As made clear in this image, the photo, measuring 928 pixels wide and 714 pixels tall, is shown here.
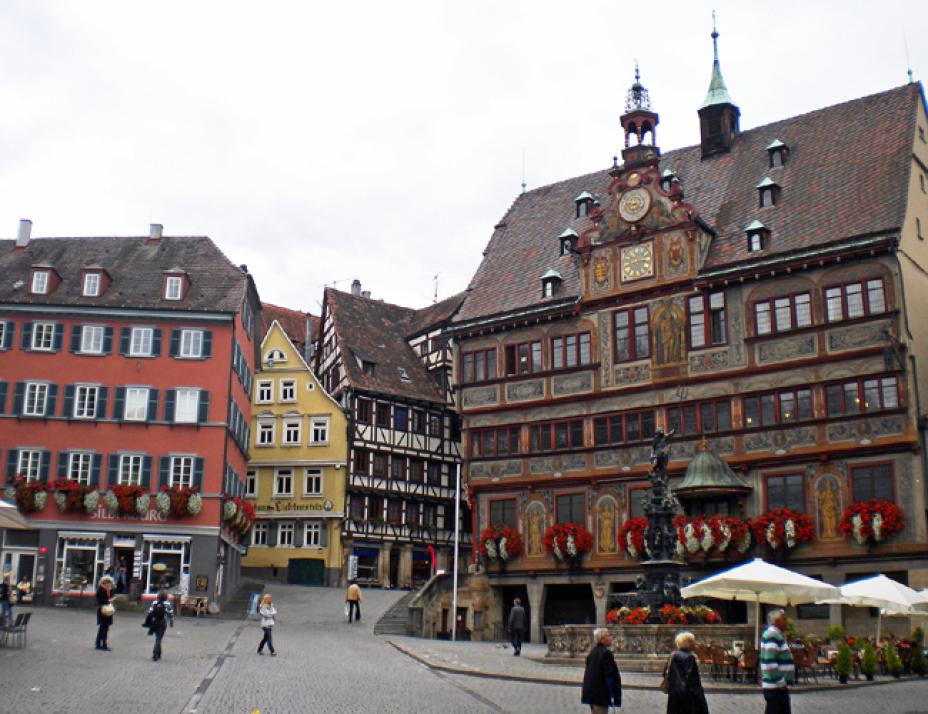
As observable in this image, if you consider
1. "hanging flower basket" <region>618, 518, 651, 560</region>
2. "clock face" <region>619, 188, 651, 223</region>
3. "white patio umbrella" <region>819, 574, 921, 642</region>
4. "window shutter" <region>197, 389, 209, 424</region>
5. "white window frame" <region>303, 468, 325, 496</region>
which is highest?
"clock face" <region>619, 188, 651, 223</region>

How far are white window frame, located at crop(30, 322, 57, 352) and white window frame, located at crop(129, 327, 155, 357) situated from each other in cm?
293

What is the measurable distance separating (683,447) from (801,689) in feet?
61.0

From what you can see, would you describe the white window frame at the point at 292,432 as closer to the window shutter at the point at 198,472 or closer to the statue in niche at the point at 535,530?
the window shutter at the point at 198,472

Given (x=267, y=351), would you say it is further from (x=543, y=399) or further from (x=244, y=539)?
(x=543, y=399)

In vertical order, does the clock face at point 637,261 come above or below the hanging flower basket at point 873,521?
above

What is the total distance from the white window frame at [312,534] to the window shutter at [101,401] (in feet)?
51.2

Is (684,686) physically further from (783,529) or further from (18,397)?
(18,397)

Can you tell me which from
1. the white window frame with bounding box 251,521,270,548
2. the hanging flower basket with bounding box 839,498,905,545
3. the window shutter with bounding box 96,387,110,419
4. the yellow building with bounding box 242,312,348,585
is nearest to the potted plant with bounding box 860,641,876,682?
the hanging flower basket with bounding box 839,498,905,545

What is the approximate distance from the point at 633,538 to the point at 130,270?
22.3m

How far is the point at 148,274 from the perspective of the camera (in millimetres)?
46500

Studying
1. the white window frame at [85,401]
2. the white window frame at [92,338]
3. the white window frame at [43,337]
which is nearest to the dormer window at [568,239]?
the white window frame at [92,338]

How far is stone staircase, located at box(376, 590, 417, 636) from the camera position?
128 ft

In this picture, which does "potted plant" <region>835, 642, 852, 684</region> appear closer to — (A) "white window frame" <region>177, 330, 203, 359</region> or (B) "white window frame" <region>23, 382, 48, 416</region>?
(A) "white window frame" <region>177, 330, 203, 359</region>

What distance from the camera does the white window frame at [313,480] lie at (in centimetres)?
5688
